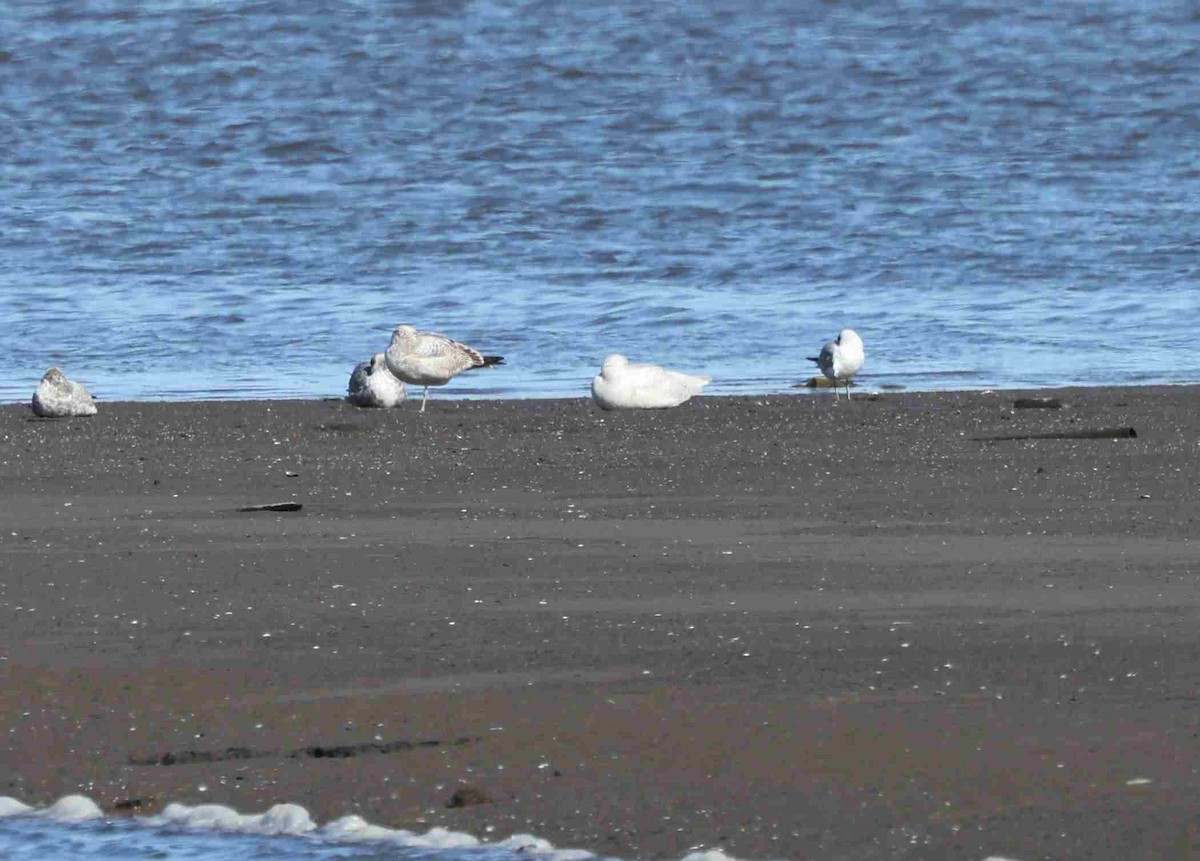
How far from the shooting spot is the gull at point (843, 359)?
41.9ft

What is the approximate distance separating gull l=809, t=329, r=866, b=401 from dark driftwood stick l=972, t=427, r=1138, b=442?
2264 mm

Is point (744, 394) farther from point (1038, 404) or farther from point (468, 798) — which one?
point (468, 798)

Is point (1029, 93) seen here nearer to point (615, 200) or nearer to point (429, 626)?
point (615, 200)

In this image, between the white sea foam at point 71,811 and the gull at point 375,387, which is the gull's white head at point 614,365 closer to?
the gull at point 375,387

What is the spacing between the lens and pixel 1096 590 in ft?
20.5

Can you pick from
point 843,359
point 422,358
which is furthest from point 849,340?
point 422,358

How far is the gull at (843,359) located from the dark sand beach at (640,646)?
9.32 ft

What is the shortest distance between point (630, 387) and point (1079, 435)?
2.64 metres

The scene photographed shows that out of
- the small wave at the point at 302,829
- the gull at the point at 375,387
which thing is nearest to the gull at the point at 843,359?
the gull at the point at 375,387

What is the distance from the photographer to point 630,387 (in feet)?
39.6

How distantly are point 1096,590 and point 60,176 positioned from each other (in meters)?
24.1

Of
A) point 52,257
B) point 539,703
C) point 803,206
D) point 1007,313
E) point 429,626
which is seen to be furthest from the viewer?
point 803,206

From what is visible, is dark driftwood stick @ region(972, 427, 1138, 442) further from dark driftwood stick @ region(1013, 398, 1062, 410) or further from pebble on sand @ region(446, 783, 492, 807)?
pebble on sand @ region(446, 783, 492, 807)

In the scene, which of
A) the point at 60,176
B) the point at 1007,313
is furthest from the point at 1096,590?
the point at 60,176
